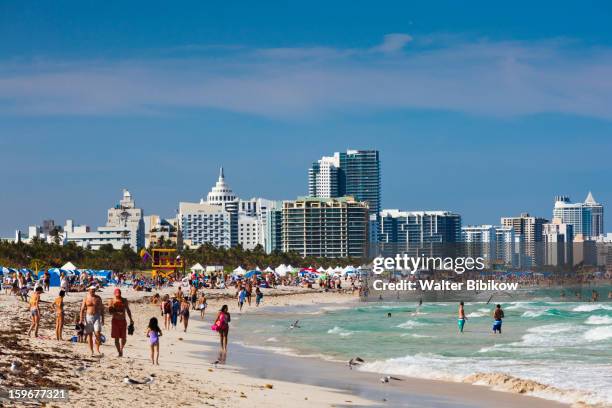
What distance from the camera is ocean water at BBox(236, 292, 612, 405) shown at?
918 inches

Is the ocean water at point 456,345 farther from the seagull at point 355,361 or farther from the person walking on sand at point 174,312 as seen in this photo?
the person walking on sand at point 174,312

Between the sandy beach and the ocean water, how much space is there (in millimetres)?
1214

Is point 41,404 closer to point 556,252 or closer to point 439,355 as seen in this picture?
point 439,355

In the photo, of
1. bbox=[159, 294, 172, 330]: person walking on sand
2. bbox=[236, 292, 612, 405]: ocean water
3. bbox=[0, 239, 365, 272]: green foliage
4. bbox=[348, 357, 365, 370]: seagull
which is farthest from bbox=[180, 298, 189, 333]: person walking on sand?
bbox=[0, 239, 365, 272]: green foliage

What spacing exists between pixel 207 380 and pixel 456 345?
48.2 feet

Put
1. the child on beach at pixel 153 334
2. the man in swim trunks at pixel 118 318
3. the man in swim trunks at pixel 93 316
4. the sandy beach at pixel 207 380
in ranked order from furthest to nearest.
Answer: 1. the child on beach at pixel 153 334
2. the man in swim trunks at pixel 93 316
3. the man in swim trunks at pixel 118 318
4. the sandy beach at pixel 207 380

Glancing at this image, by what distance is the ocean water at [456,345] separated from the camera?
23312 millimetres

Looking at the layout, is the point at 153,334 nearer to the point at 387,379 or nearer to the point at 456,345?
the point at 387,379

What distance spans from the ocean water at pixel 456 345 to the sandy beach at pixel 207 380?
1214 millimetres

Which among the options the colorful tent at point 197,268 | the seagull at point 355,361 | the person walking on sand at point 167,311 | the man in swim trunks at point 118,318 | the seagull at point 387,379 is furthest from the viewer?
the colorful tent at point 197,268

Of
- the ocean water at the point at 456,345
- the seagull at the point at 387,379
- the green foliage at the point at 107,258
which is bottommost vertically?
the ocean water at the point at 456,345

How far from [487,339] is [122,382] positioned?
66.6ft

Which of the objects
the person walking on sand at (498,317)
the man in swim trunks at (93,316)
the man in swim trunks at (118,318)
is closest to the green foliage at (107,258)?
the person walking on sand at (498,317)

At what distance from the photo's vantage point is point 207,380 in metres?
19.3
